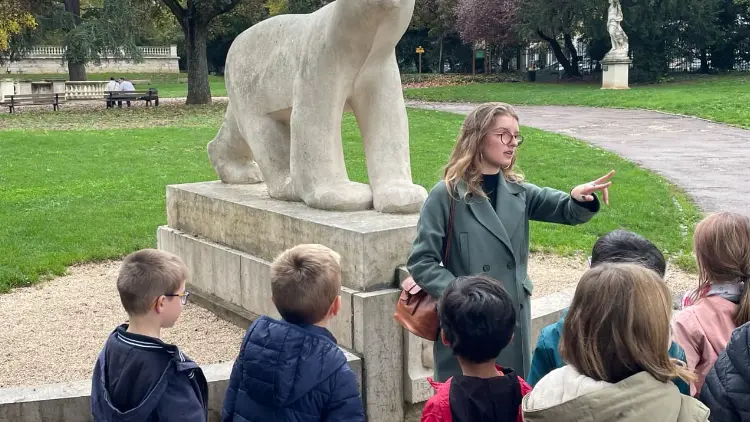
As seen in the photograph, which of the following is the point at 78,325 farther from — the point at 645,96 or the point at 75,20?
the point at 75,20

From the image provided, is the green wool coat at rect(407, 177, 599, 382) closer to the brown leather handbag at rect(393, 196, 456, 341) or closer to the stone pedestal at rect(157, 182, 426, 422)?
the brown leather handbag at rect(393, 196, 456, 341)

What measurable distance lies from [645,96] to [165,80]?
27.7 metres

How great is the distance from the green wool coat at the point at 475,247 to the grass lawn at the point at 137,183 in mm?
488

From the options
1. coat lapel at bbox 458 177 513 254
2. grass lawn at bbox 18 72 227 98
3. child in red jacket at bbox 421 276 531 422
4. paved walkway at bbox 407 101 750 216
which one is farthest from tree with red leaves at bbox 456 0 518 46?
child in red jacket at bbox 421 276 531 422

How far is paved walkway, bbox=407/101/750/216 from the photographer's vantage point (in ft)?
36.4

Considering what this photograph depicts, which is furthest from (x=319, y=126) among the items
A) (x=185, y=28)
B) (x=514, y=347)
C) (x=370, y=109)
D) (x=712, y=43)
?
(x=712, y=43)

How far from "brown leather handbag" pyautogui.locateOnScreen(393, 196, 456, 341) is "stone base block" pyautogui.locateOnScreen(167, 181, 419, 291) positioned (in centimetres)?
98

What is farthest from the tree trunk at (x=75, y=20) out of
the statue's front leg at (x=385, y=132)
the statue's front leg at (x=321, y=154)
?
the statue's front leg at (x=385, y=132)

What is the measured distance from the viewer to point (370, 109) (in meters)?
5.20

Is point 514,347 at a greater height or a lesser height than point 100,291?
greater

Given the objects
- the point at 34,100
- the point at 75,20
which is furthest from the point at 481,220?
the point at 75,20

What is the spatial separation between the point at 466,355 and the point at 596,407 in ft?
1.68

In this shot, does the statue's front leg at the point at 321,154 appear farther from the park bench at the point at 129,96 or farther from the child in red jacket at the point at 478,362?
the park bench at the point at 129,96

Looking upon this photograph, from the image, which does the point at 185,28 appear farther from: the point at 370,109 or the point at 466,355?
the point at 466,355
